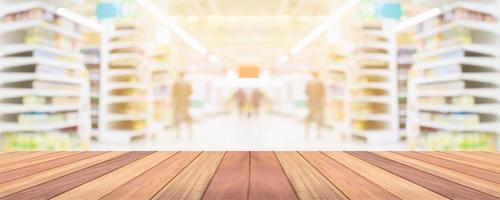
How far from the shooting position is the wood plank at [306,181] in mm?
1472

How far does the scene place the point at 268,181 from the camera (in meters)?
1.70

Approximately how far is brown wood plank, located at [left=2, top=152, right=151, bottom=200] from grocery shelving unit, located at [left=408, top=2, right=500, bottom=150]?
3991 millimetres

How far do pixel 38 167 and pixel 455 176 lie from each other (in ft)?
6.79

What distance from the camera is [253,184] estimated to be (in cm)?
164

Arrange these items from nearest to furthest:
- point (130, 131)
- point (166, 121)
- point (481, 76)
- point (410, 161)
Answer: point (410, 161)
point (481, 76)
point (130, 131)
point (166, 121)

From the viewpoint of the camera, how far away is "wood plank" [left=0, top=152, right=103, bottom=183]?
1817 millimetres

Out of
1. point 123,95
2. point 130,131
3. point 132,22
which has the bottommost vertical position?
point 130,131

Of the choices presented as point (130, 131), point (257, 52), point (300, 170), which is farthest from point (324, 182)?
point (257, 52)

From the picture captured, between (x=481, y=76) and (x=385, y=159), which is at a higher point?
(x=481, y=76)

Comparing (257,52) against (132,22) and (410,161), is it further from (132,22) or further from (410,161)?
(410,161)

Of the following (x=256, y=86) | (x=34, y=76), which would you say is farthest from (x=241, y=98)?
(x=34, y=76)

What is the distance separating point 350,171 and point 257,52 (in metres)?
23.7

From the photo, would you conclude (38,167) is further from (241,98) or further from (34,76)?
(241,98)

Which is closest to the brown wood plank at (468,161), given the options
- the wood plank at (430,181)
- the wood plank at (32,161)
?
the wood plank at (430,181)
